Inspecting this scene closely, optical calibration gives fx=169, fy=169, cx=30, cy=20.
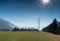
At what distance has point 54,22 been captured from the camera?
92.7 m

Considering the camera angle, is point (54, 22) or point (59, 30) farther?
point (54, 22)

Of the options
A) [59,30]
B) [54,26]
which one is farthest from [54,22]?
[59,30]

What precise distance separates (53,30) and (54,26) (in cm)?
318

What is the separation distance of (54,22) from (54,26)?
7.39ft

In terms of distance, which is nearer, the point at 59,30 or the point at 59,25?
the point at 59,30

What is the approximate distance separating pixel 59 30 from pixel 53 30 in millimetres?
5797

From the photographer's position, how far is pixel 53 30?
298ft

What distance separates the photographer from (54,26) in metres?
93.1

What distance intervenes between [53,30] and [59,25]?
487 cm

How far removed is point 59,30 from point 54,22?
27.2ft

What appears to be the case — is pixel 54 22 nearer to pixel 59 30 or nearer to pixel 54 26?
pixel 54 26

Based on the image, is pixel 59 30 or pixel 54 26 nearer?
pixel 59 30

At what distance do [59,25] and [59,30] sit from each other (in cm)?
778
